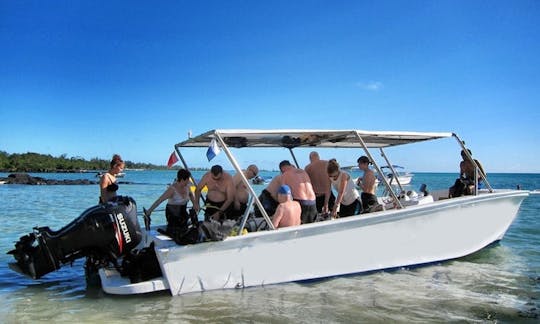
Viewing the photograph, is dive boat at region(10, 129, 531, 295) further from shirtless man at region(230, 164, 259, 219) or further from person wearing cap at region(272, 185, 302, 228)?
shirtless man at region(230, 164, 259, 219)

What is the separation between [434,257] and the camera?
263 inches

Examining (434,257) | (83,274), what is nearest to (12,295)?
(83,274)

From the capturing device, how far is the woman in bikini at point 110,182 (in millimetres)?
5996

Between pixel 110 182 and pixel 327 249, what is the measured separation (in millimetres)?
3236

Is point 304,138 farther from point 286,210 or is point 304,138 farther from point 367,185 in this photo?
point 286,210

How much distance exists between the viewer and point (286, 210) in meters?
5.42

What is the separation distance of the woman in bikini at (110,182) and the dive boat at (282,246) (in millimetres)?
774

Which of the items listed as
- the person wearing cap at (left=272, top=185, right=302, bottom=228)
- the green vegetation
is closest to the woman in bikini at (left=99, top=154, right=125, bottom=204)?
the person wearing cap at (left=272, top=185, right=302, bottom=228)

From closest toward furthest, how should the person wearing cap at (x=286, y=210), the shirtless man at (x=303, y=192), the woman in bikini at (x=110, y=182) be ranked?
1. the person wearing cap at (x=286, y=210)
2. the shirtless man at (x=303, y=192)
3. the woman in bikini at (x=110, y=182)

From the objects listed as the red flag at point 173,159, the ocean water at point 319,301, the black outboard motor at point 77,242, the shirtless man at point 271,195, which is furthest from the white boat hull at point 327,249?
the red flag at point 173,159

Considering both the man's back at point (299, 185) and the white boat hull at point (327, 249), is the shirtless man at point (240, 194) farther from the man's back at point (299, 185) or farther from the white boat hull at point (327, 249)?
the white boat hull at point (327, 249)

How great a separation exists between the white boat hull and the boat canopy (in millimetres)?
1205

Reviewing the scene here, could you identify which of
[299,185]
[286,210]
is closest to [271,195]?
[299,185]

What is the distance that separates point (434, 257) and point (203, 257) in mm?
3816
